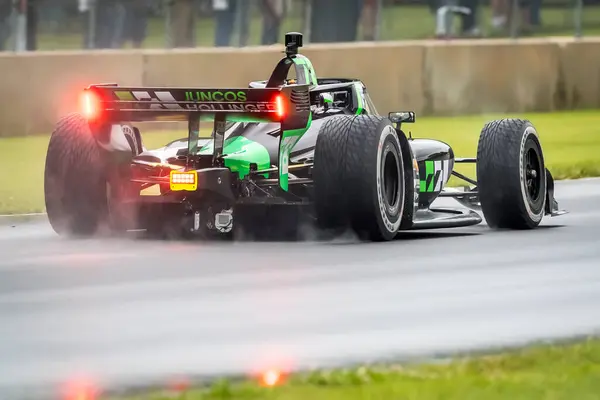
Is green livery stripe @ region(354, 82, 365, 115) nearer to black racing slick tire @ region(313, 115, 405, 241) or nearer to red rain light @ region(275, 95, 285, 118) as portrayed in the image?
black racing slick tire @ region(313, 115, 405, 241)

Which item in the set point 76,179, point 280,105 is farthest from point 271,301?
point 76,179

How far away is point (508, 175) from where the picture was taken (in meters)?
12.7

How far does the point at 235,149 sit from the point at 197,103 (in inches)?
29.7

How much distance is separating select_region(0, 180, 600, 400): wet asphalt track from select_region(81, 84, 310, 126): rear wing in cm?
92

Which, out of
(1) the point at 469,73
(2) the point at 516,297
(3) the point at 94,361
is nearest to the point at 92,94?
(2) the point at 516,297

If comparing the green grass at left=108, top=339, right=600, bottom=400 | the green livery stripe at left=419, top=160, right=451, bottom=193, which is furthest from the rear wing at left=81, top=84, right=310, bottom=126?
the green grass at left=108, top=339, right=600, bottom=400

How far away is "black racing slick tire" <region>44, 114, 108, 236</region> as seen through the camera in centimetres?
1245

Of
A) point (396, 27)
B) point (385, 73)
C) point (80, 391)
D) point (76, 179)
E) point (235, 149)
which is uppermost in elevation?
point (396, 27)

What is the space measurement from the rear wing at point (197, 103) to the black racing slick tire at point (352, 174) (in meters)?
0.31

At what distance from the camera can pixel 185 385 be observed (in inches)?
278

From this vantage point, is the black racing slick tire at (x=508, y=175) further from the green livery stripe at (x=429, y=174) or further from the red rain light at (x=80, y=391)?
the red rain light at (x=80, y=391)

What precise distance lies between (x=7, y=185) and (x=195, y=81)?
592 centimetres

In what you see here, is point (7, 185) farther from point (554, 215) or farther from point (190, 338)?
point (190, 338)

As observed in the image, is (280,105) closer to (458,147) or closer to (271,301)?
(271,301)
